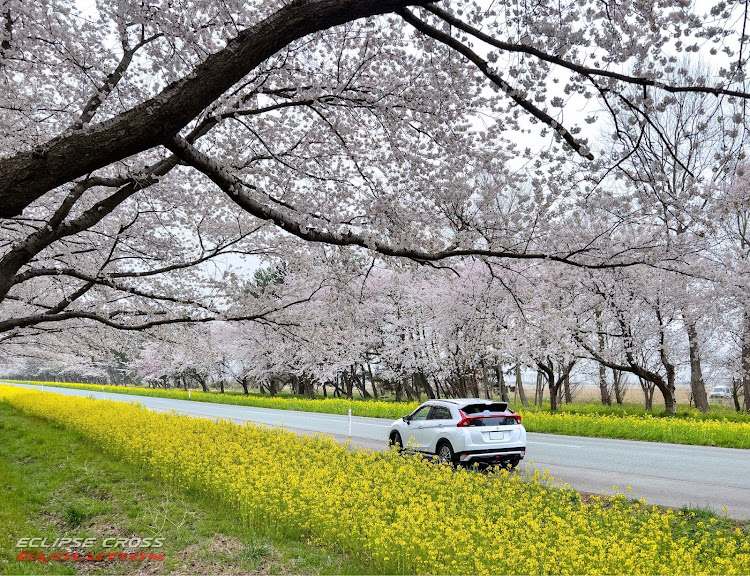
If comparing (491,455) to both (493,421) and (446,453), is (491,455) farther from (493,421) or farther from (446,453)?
(446,453)

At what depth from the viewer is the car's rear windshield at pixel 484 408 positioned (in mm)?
9992

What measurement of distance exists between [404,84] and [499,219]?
191 cm

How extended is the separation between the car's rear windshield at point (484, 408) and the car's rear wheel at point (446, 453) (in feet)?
2.40

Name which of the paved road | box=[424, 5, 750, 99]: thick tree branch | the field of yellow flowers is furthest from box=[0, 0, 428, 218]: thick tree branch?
the paved road

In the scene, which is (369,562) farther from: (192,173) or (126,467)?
(126,467)

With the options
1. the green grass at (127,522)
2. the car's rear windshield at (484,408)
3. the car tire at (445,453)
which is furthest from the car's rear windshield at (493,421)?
the green grass at (127,522)

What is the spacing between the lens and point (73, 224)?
6.28m

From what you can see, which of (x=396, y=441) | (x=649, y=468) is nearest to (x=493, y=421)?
(x=396, y=441)

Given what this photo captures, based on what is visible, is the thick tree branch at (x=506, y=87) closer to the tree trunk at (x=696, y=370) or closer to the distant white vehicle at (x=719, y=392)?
the tree trunk at (x=696, y=370)

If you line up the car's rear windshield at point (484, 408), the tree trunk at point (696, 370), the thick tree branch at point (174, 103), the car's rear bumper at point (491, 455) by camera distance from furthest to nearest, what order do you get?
1. the tree trunk at point (696, 370)
2. the car's rear windshield at point (484, 408)
3. the car's rear bumper at point (491, 455)
4. the thick tree branch at point (174, 103)

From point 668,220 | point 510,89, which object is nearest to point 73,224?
point 510,89

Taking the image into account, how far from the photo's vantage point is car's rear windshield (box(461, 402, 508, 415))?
9992mm

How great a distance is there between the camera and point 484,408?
33.1 ft

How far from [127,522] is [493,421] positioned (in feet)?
20.8
